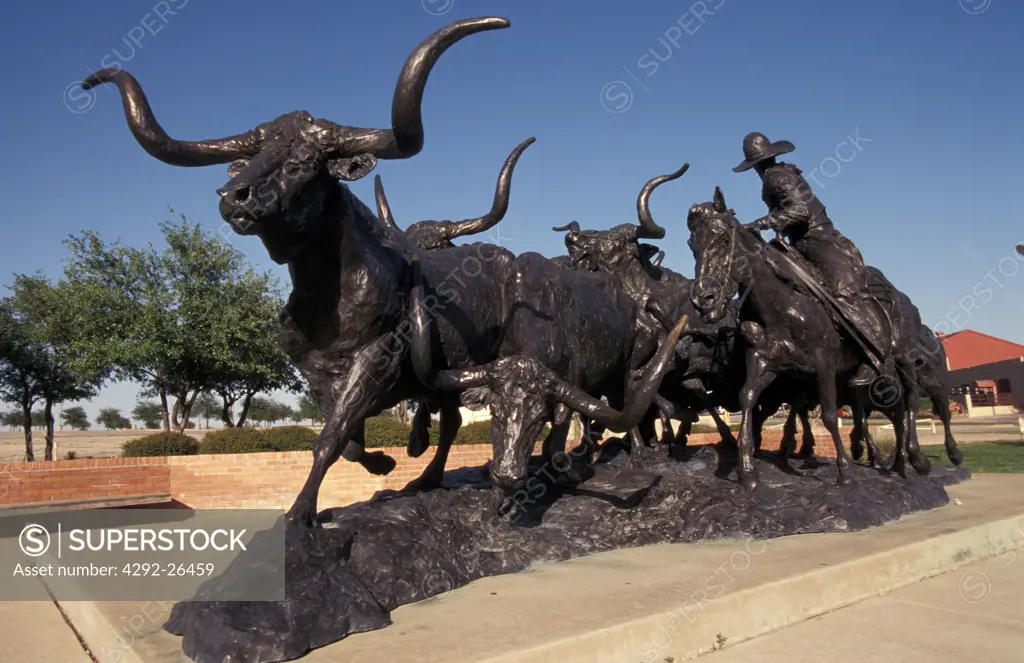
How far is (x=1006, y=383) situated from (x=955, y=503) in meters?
50.3

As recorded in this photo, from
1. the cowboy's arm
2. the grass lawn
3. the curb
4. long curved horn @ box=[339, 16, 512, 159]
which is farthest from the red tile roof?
long curved horn @ box=[339, 16, 512, 159]

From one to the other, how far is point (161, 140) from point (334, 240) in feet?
3.25

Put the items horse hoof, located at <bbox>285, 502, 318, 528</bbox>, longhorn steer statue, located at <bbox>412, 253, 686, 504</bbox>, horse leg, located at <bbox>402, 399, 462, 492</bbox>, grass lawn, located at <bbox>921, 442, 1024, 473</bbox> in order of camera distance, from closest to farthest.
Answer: horse hoof, located at <bbox>285, 502, 318, 528</bbox>, longhorn steer statue, located at <bbox>412, 253, 686, 504</bbox>, horse leg, located at <bbox>402, 399, 462, 492</bbox>, grass lawn, located at <bbox>921, 442, 1024, 473</bbox>

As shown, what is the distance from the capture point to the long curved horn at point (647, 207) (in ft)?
23.4

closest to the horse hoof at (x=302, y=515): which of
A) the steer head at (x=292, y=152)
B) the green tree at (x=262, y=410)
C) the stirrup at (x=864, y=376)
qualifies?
the steer head at (x=292, y=152)

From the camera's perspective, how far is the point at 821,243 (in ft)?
25.2

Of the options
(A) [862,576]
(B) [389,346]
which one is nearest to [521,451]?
(B) [389,346]

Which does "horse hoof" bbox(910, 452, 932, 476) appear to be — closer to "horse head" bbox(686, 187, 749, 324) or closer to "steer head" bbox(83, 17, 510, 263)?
"horse head" bbox(686, 187, 749, 324)

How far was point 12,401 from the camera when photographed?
27.9m

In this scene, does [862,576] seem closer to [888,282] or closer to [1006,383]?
[888,282]

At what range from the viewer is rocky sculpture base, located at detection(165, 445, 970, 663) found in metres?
3.12

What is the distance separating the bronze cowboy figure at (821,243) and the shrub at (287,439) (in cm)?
1027

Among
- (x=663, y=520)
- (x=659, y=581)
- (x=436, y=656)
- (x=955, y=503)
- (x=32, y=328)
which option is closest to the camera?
(x=436, y=656)

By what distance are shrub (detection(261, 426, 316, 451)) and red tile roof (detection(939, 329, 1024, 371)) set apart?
47847 millimetres
